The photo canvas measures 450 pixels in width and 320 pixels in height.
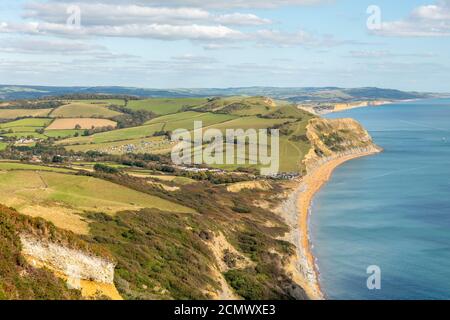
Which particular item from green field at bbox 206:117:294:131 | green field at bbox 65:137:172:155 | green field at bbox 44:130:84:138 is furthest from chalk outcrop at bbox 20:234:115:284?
green field at bbox 44:130:84:138

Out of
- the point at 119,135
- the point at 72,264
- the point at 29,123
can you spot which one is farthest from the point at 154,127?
the point at 72,264

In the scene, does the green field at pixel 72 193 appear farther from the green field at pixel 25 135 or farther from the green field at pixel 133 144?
the green field at pixel 25 135

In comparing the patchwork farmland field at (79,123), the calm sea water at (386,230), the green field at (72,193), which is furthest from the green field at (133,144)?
the green field at (72,193)

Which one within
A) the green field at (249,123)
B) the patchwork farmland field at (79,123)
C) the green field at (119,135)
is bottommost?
the green field at (119,135)

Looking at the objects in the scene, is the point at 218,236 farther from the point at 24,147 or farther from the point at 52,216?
the point at 24,147

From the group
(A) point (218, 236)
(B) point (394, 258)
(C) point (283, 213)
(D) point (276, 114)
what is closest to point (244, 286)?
(A) point (218, 236)
